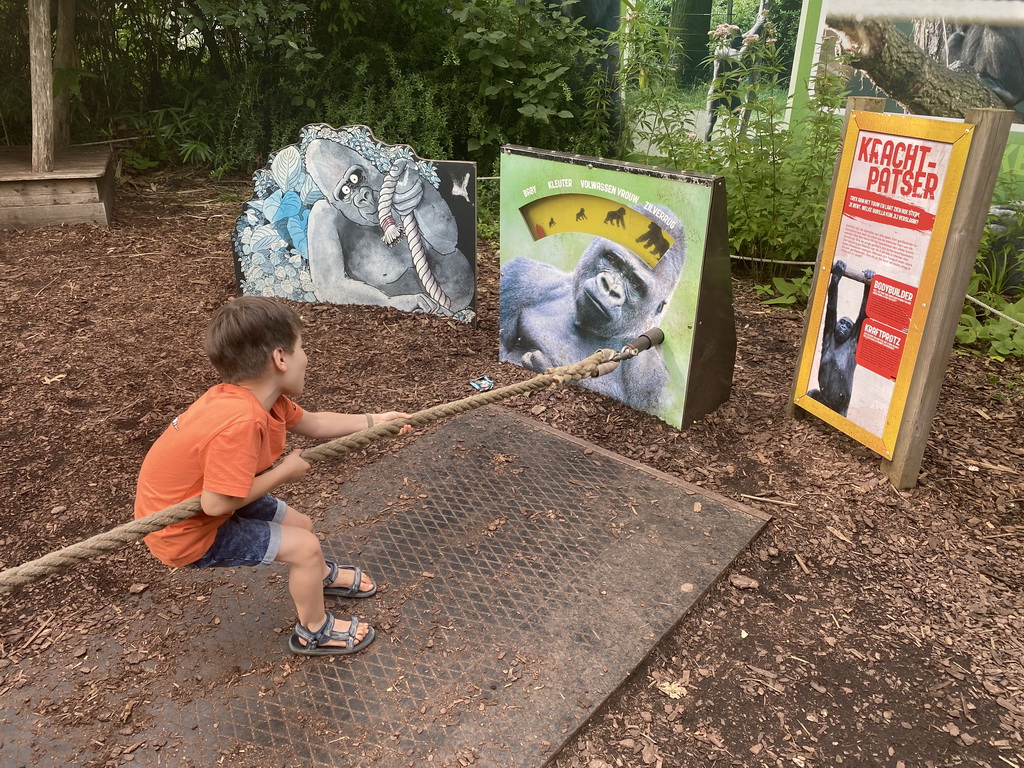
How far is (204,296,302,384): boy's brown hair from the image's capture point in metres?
2.03

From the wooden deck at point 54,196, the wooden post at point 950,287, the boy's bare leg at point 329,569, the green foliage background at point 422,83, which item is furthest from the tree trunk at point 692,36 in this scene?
the boy's bare leg at point 329,569

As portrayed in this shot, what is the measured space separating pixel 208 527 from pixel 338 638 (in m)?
0.55

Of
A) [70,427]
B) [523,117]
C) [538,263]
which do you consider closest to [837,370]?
[538,263]

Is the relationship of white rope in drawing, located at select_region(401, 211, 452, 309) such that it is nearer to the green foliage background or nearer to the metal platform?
the metal platform

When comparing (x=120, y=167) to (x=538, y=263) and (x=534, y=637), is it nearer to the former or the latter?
(x=538, y=263)

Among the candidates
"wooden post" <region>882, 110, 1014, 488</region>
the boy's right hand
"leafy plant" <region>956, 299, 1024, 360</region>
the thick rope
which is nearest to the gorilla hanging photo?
the thick rope

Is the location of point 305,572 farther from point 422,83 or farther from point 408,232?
point 422,83

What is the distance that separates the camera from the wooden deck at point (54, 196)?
5.66 metres

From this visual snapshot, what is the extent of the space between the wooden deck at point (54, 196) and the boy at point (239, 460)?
458 centimetres

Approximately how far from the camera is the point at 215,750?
2.04 metres

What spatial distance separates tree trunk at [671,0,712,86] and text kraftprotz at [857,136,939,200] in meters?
3.46

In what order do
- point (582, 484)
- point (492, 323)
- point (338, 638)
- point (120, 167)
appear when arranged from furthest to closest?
point (120, 167) → point (492, 323) → point (582, 484) → point (338, 638)

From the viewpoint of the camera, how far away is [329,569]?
2.54 meters

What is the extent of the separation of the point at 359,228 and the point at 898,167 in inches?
119
